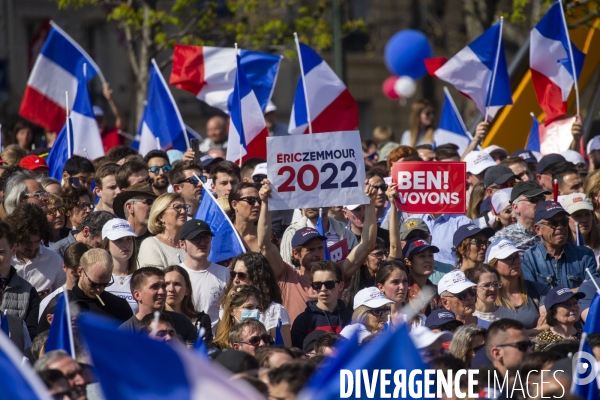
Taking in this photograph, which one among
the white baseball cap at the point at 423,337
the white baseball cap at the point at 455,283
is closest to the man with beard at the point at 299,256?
the white baseball cap at the point at 455,283

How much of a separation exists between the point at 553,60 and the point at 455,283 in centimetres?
A: 546

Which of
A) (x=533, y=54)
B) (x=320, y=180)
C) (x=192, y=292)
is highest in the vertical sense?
(x=533, y=54)

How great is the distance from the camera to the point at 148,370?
4.55m

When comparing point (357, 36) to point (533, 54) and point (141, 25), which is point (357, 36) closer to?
point (141, 25)

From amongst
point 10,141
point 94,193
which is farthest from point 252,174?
point 10,141

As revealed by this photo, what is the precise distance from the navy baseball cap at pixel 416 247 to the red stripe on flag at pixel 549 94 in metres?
4.46

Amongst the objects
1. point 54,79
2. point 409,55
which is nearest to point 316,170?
point 54,79

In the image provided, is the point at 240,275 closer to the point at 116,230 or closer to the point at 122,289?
the point at 122,289

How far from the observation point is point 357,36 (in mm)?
36062

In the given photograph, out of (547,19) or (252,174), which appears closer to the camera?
(252,174)

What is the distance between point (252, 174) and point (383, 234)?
5.31ft

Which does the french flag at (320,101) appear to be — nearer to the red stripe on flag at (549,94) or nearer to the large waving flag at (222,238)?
the red stripe on flag at (549,94)

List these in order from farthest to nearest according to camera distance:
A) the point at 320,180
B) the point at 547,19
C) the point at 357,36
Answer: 1. the point at 357,36
2. the point at 547,19
3. the point at 320,180

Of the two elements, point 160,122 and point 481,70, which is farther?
point 160,122
